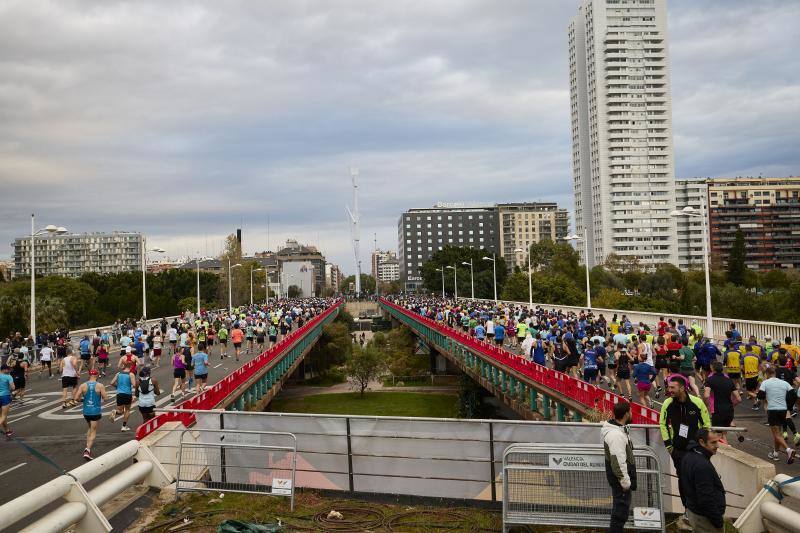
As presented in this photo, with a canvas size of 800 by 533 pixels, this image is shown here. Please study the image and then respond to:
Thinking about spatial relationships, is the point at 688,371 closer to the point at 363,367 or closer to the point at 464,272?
the point at 363,367

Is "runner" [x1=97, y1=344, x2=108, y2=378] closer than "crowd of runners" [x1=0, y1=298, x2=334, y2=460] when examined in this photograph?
No

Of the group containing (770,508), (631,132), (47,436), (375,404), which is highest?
(631,132)

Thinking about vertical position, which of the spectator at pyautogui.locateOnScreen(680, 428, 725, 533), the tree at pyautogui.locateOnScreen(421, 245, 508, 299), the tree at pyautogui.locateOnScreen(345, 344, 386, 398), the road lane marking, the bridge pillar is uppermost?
the tree at pyautogui.locateOnScreen(421, 245, 508, 299)

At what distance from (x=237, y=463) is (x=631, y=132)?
14142cm

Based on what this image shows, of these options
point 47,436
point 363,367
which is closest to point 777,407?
point 47,436

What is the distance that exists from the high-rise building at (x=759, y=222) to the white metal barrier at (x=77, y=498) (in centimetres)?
15954

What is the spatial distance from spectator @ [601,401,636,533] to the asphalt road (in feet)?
23.8

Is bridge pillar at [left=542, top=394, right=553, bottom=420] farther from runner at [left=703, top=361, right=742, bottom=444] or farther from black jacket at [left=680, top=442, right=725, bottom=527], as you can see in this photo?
black jacket at [left=680, top=442, right=725, bottom=527]

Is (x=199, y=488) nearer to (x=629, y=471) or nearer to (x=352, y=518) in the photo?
(x=352, y=518)

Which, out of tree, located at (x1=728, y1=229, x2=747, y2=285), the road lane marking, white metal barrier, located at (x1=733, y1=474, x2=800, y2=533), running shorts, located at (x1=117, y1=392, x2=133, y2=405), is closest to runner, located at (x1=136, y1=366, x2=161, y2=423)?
running shorts, located at (x1=117, y1=392, x2=133, y2=405)

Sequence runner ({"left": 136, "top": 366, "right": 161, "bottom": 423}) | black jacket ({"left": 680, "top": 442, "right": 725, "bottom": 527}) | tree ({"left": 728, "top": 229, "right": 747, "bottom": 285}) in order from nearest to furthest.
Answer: black jacket ({"left": 680, "top": 442, "right": 725, "bottom": 527}), runner ({"left": 136, "top": 366, "right": 161, "bottom": 423}), tree ({"left": 728, "top": 229, "right": 747, "bottom": 285})

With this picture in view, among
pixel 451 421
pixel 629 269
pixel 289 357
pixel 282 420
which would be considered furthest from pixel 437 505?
pixel 629 269

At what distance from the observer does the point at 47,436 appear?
15758 mm

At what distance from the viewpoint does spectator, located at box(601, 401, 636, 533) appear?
705 cm
